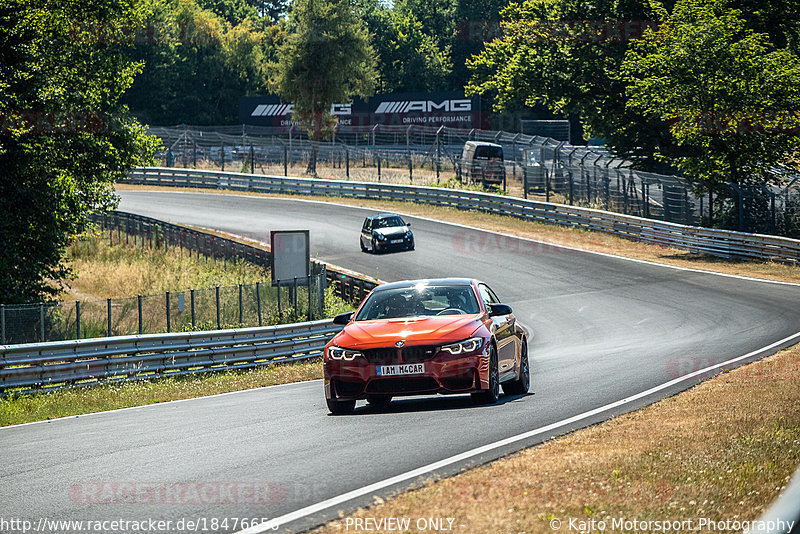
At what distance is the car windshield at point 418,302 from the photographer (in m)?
12.7

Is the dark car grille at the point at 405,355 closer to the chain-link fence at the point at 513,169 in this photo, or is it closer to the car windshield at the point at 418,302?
the car windshield at the point at 418,302

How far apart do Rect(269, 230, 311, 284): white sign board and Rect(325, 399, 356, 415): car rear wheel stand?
1536 centimetres

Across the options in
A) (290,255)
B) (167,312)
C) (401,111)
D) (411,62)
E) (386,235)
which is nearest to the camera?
(167,312)

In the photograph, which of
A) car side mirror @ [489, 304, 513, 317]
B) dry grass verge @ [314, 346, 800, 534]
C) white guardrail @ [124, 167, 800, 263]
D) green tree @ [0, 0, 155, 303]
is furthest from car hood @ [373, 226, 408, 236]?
dry grass verge @ [314, 346, 800, 534]

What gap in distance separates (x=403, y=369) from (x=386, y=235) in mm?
28003

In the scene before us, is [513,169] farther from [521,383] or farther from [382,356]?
[382,356]

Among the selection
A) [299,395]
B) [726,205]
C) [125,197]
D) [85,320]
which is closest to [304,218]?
[125,197]

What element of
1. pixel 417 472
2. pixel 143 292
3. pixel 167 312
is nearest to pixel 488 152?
pixel 143 292

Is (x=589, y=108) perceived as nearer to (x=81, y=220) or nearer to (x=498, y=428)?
(x=81, y=220)

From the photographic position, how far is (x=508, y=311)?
1265 cm

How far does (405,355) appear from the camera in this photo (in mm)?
11383

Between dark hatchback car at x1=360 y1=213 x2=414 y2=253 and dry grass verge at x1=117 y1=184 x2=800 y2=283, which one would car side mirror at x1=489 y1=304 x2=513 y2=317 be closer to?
dry grass verge at x1=117 y1=184 x2=800 y2=283

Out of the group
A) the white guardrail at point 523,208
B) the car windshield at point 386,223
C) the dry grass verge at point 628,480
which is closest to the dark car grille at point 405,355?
the dry grass verge at point 628,480

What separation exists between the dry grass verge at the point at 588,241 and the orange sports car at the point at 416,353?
75.3 feet
